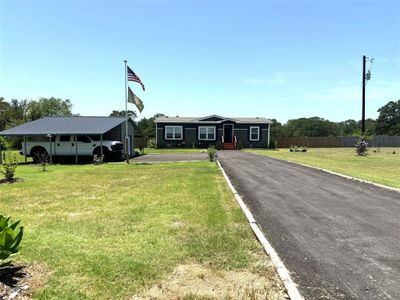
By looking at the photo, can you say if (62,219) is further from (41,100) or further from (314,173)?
(41,100)

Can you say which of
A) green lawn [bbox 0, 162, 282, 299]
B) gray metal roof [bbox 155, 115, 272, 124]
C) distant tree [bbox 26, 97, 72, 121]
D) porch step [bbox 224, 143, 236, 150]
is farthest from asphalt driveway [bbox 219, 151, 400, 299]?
distant tree [bbox 26, 97, 72, 121]

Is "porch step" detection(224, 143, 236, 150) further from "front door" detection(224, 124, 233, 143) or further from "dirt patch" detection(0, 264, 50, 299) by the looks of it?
"dirt patch" detection(0, 264, 50, 299)

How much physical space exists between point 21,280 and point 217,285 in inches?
91.1

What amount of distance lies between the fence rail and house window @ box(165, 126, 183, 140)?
1471 centimetres

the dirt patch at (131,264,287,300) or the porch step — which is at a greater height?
the porch step

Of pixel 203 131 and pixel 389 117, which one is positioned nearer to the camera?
pixel 203 131

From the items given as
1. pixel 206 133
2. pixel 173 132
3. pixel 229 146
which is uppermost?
pixel 173 132

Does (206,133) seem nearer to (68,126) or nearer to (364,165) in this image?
(68,126)

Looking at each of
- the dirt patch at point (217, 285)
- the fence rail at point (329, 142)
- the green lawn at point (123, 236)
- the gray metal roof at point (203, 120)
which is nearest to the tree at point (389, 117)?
the fence rail at point (329, 142)

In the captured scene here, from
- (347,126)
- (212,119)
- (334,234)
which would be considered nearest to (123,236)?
(334,234)

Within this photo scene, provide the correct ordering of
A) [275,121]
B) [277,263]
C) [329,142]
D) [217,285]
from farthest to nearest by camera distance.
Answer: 1. [275,121]
2. [329,142]
3. [277,263]
4. [217,285]

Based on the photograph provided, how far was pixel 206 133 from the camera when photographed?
45.2 metres

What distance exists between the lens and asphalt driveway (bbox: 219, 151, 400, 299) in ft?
13.9

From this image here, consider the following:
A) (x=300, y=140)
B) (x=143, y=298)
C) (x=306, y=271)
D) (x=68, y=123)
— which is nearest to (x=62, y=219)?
(x=143, y=298)
